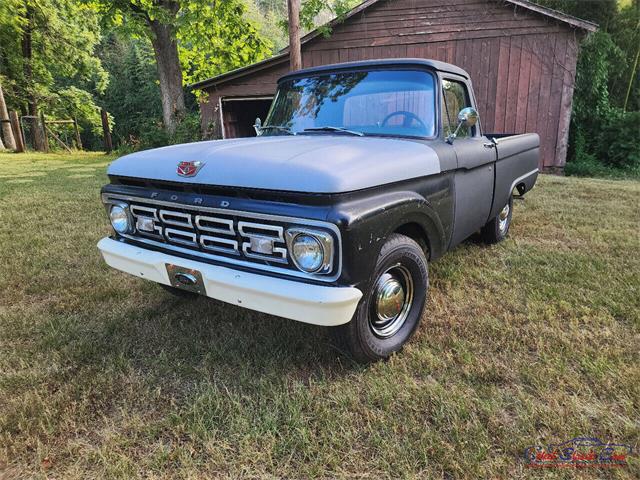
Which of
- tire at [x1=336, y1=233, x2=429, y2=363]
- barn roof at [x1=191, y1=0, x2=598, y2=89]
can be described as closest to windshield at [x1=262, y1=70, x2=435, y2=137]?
tire at [x1=336, y1=233, x2=429, y2=363]

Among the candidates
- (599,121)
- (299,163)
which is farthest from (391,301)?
(599,121)

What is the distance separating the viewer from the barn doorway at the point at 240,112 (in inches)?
528

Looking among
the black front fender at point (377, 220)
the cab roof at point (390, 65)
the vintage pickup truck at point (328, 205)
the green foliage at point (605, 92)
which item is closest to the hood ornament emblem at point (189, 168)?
the vintage pickup truck at point (328, 205)

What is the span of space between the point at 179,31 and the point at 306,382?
510 inches

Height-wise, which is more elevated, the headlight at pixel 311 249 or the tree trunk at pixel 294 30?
the tree trunk at pixel 294 30

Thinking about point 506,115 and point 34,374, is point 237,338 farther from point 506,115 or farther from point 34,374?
point 506,115

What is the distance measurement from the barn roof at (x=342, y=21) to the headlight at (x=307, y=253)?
421 inches

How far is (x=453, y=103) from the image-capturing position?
3.31 meters

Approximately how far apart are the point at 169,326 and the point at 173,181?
1.12 meters

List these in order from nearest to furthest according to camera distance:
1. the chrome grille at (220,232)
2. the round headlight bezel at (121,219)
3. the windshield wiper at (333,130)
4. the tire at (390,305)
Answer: the chrome grille at (220,232)
the tire at (390,305)
the round headlight bezel at (121,219)
the windshield wiper at (333,130)

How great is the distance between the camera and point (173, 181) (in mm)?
2332

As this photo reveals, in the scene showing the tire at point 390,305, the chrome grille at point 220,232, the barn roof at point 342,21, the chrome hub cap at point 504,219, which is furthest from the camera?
the barn roof at point 342,21

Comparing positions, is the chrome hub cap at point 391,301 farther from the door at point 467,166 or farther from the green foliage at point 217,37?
the green foliage at point 217,37

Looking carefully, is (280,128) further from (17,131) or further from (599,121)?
(17,131)
